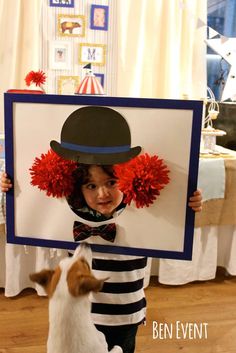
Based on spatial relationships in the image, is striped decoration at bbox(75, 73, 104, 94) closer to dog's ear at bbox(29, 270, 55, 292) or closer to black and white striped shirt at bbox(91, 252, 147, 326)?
black and white striped shirt at bbox(91, 252, 147, 326)

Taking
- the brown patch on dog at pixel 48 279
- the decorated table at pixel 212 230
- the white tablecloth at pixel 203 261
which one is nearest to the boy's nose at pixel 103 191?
the brown patch on dog at pixel 48 279

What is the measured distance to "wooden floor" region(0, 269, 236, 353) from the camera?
5.52 ft

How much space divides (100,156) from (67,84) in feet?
5.67

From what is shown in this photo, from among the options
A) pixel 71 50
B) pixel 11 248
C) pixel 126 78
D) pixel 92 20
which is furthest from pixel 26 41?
pixel 11 248

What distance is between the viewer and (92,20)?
243cm

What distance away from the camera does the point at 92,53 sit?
2.48 m

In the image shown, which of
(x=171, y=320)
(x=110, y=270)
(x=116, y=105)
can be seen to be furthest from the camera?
(x=171, y=320)

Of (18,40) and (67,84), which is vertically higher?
(18,40)

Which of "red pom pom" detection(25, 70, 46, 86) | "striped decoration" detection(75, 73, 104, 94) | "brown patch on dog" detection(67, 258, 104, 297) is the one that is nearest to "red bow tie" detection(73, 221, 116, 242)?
"brown patch on dog" detection(67, 258, 104, 297)

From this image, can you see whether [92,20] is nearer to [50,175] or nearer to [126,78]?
[126,78]

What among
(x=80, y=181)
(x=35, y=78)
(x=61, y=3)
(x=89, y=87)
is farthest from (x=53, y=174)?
(x=61, y=3)

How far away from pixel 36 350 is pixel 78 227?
95 cm

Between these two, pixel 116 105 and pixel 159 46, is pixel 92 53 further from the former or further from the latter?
pixel 116 105

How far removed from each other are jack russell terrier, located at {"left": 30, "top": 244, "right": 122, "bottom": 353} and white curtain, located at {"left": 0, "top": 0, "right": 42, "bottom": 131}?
1.87m
